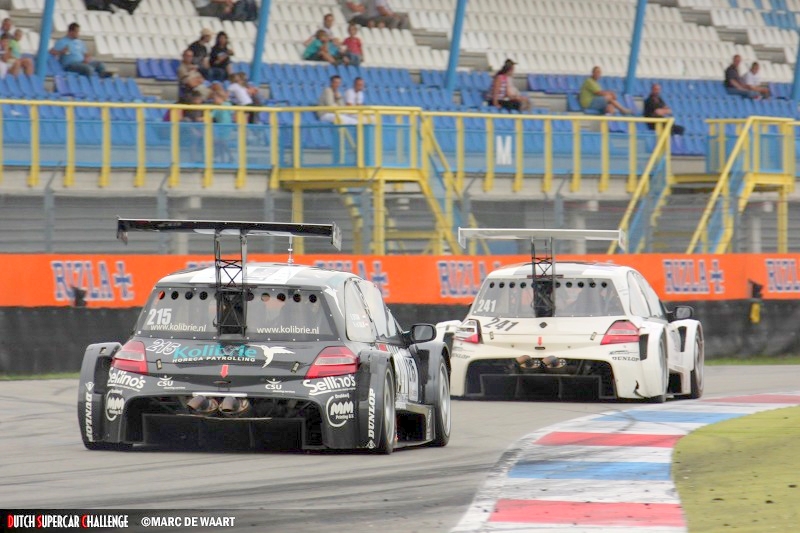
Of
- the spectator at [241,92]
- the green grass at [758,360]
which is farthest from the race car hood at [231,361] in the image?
the spectator at [241,92]

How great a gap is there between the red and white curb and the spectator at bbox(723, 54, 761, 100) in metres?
23.9

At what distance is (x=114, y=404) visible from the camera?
10.5 m

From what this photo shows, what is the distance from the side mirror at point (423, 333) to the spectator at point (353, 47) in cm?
1960

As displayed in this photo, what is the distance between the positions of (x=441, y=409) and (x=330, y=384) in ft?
5.51

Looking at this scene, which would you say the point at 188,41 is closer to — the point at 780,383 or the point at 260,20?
the point at 260,20

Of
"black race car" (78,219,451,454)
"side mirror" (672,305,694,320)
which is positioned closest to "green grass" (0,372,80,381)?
"side mirror" (672,305,694,320)

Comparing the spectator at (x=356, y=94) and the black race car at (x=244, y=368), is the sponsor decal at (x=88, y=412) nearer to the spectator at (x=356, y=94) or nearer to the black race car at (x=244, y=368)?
the black race car at (x=244, y=368)

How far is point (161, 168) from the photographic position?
23.6 metres

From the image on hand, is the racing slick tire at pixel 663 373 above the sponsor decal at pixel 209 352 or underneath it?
underneath

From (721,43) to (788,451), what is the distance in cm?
3072

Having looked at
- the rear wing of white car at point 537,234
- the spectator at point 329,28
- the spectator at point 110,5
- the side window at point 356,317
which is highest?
the spectator at point 110,5

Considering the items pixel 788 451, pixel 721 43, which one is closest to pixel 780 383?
pixel 788 451

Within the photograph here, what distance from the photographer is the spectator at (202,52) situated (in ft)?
89.8

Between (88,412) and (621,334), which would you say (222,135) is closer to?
(621,334)
